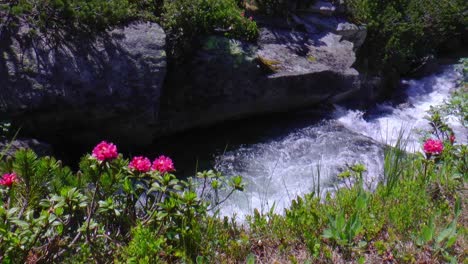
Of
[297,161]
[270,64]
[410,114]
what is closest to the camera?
[297,161]

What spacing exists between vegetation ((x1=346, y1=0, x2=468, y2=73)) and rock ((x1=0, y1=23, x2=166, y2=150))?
4.93m

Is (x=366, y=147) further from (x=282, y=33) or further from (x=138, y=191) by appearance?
(x=138, y=191)

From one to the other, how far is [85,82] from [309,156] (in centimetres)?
317

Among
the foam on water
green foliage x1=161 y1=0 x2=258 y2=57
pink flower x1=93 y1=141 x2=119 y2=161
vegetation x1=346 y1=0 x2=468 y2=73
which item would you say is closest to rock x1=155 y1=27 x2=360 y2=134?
green foliage x1=161 y1=0 x2=258 y2=57

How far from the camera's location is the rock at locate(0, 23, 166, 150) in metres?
5.52

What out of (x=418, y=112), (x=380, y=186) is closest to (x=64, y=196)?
(x=380, y=186)

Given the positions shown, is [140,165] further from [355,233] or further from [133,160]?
[355,233]

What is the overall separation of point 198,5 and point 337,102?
10.4 feet

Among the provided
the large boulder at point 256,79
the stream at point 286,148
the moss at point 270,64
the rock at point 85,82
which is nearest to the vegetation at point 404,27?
the large boulder at point 256,79

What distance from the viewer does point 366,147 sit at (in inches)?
281

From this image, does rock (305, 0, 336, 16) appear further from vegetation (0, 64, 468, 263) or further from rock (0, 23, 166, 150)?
vegetation (0, 64, 468, 263)

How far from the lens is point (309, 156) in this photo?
6.82 m

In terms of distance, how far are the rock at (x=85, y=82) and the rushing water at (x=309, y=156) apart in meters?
1.40

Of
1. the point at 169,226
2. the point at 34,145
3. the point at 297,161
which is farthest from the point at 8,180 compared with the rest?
the point at 297,161
